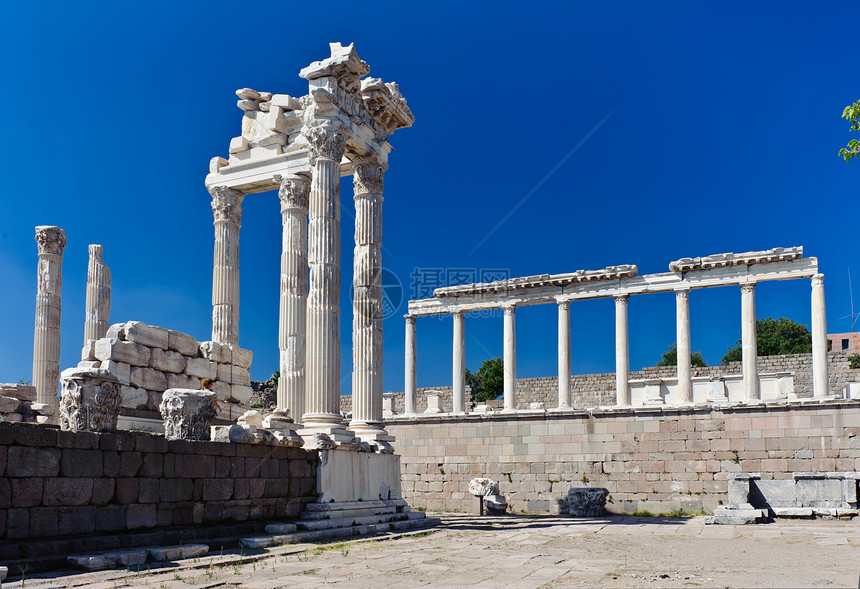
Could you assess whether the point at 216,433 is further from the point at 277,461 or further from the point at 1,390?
the point at 1,390

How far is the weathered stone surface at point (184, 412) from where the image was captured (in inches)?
484

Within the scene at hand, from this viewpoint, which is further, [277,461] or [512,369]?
[512,369]

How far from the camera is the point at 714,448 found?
27609 mm

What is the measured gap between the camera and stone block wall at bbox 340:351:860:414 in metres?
41.0

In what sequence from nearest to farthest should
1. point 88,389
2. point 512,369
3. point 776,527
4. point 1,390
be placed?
point 88,389 < point 1,390 < point 776,527 < point 512,369

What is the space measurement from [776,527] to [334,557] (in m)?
11.4

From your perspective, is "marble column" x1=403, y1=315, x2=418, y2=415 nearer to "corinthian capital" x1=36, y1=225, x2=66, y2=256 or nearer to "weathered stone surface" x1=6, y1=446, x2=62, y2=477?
"corinthian capital" x1=36, y1=225, x2=66, y2=256

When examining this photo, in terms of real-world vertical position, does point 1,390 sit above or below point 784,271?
below

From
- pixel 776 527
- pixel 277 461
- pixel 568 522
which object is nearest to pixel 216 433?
pixel 277 461

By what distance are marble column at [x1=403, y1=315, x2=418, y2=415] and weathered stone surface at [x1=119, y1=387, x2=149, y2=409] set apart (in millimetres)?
21020

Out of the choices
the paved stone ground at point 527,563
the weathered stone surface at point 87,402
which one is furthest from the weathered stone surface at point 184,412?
the paved stone ground at point 527,563

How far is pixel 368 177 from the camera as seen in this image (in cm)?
1920

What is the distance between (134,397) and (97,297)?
825 centimetres

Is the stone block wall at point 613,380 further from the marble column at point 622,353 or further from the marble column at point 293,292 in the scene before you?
the marble column at point 293,292
